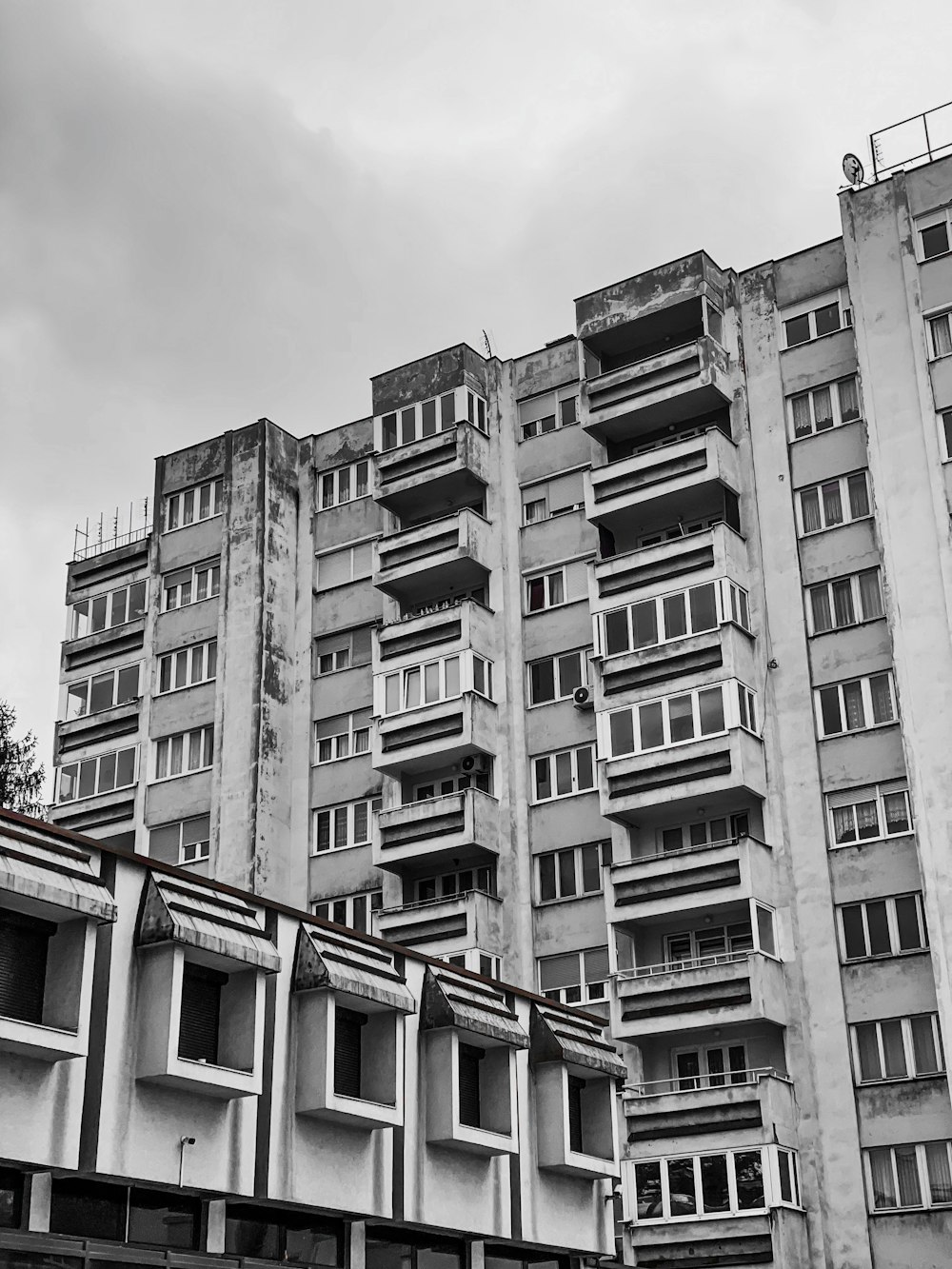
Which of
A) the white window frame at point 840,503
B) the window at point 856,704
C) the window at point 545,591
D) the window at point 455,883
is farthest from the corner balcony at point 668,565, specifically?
the window at point 455,883

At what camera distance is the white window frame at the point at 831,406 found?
4609 cm

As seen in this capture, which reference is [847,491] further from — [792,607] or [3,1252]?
[3,1252]

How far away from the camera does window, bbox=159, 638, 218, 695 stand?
5481 cm

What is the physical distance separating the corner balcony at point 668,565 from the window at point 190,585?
15.8 meters

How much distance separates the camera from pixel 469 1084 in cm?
2880

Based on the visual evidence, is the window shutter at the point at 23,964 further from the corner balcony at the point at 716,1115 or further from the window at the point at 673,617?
the window at the point at 673,617

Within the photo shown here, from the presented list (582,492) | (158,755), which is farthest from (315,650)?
(582,492)

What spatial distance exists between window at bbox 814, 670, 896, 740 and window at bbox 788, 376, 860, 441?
8.01m

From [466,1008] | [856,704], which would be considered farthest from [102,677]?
[466,1008]

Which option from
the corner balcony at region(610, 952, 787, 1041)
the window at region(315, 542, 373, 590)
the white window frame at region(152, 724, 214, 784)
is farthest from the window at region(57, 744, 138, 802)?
the corner balcony at region(610, 952, 787, 1041)

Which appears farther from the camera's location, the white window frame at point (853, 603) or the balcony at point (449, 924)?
the balcony at point (449, 924)

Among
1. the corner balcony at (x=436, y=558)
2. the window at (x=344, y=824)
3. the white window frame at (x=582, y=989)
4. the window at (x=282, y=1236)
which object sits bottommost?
the window at (x=282, y=1236)

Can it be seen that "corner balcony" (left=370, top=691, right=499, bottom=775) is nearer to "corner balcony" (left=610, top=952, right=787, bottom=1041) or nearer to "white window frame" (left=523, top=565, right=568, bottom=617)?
"white window frame" (left=523, top=565, right=568, bottom=617)

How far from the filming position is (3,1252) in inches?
779
